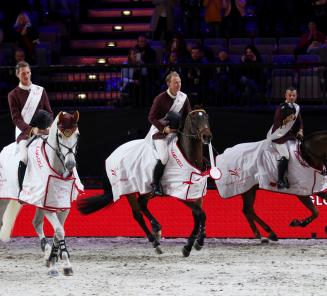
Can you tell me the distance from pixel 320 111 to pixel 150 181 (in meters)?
3.04

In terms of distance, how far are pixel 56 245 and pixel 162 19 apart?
754 centimetres

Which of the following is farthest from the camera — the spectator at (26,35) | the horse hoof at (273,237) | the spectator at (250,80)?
the spectator at (26,35)

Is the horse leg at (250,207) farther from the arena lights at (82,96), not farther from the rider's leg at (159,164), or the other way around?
the arena lights at (82,96)

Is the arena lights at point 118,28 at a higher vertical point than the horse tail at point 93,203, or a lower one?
higher

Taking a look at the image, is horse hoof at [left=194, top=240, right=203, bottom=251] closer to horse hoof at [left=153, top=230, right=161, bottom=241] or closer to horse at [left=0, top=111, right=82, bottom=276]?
horse hoof at [left=153, top=230, right=161, bottom=241]

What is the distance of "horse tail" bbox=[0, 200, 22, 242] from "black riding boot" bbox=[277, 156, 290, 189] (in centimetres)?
319

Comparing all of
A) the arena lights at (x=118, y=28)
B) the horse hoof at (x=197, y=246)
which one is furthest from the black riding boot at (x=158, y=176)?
the arena lights at (x=118, y=28)

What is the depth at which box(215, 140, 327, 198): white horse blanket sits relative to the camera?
1282 centimetres

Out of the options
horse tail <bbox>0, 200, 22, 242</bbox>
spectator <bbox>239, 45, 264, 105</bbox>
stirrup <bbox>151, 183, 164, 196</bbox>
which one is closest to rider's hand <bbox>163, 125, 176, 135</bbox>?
stirrup <bbox>151, 183, 164, 196</bbox>

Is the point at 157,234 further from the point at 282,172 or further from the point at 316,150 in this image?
the point at 316,150

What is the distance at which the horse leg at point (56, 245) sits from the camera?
10250mm

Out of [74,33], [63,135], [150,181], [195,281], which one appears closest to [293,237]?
[150,181]

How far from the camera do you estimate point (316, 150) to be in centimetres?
1270

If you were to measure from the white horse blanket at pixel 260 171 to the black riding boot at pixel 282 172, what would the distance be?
74 millimetres
